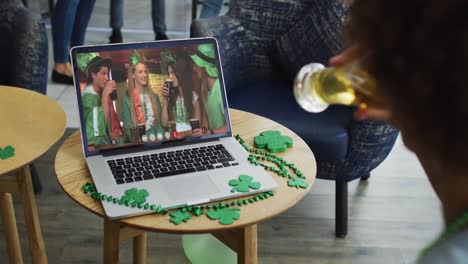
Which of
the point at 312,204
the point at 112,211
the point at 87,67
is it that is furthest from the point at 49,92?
the point at 112,211

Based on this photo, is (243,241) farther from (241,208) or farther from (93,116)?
(93,116)

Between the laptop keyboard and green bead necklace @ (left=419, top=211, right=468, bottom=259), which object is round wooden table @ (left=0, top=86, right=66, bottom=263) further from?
green bead necklace @ (left=419, top=211, right=468, bottom=259)

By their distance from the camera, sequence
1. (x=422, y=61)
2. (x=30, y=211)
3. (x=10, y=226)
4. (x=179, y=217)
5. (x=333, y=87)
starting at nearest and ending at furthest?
(x=422, y=61) → (x=333, y=87) → (x=179, y=217) → (x=30, y=211) → (x=10, y=226)

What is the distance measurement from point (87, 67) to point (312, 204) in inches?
44.3

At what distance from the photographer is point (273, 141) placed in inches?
53.4

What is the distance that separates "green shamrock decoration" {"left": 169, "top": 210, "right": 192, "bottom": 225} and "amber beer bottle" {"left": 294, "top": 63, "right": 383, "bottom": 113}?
1.26 ft

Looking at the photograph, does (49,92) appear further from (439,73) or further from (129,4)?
(439,73)

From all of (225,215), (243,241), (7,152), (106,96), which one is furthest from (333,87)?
(7,152)

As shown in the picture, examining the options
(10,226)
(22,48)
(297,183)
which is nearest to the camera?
(297,183)

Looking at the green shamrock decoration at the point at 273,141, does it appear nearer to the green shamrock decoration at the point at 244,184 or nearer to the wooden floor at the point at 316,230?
the green shamrock decoration at the point at 244,184

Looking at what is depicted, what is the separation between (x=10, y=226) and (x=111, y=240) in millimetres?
497

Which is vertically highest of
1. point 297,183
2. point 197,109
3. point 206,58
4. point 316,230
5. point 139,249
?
point 206,58

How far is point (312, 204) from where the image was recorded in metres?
2.09

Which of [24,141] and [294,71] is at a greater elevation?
[24,141]
